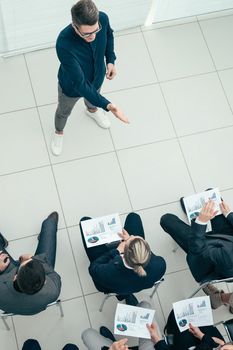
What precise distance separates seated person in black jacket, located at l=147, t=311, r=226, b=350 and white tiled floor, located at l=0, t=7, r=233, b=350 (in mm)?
316

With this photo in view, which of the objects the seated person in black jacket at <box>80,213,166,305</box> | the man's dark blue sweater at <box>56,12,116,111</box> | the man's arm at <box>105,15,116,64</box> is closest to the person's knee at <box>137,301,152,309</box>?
the seated person in black jacket at <box>80,213,166,305</box>

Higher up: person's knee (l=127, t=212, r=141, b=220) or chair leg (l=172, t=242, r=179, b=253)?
person's knee (l=127, t=212, r=141, b=220)

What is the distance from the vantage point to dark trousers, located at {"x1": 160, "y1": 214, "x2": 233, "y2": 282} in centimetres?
314

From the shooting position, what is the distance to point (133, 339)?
3.41 meters

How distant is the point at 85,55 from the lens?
2.73 m

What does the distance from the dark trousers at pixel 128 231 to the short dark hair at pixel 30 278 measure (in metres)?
0.83

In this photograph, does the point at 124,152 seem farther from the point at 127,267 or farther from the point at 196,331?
the point at 196,331

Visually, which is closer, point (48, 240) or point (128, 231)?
point (48, 240)

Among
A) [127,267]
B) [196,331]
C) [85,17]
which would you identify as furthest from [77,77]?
[196,331]

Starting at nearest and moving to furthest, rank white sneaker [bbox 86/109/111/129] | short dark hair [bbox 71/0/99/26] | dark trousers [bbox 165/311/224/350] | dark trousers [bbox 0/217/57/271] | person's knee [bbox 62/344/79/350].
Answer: short dark hair [bbox 71/0/99/26] → dark trousers [bbox 165/311/224/350] → person's knee [bbox 62/344/79/350] → dark trousers [bbox 0/217/57/271] → white sneaker [bbox 86/109/111/129]

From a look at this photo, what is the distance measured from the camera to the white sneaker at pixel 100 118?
394cm

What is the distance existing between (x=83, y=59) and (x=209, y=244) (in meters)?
1.64

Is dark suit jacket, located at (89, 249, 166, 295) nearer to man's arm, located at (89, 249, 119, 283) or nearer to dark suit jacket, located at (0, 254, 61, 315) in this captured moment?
man's arm, located at (89, 249, 119, 283)

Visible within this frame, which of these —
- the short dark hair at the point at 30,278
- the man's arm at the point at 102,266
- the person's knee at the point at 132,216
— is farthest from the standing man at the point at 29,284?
the person's knee at the point at 132,216
